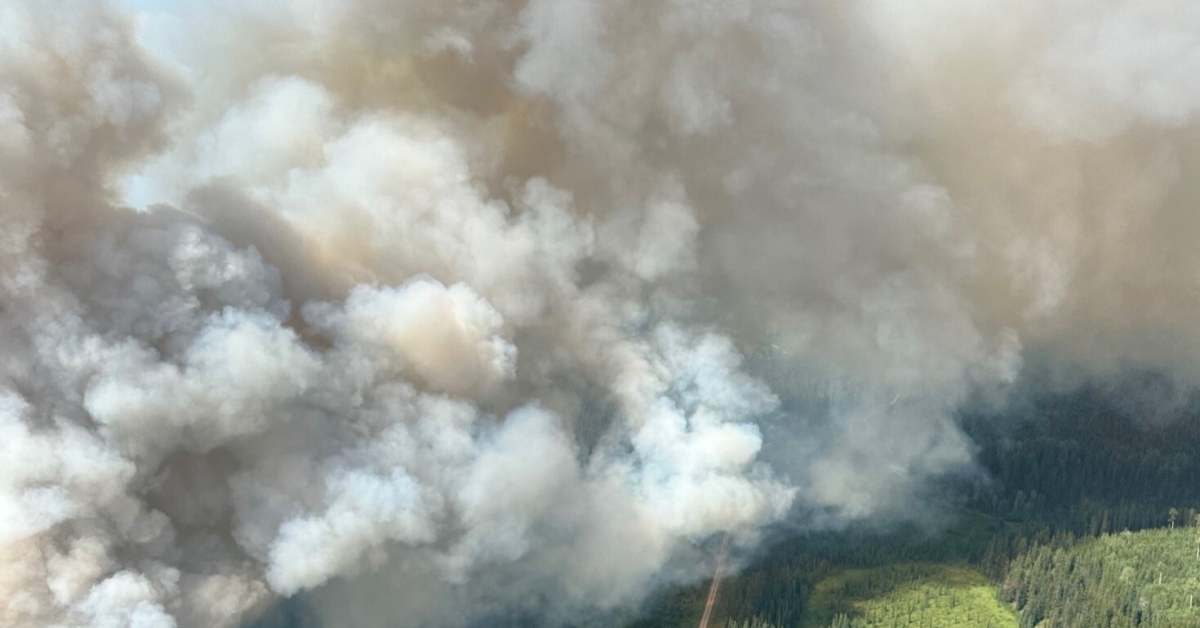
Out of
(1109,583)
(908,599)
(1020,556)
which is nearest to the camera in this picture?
(908,599)

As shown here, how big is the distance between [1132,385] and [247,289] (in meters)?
171

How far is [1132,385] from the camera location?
16250cm

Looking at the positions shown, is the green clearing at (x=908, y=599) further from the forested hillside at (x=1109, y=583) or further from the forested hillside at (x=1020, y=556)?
the forested hillside at (x=1109, y=583)

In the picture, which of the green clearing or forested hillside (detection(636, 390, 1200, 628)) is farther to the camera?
the green clearing

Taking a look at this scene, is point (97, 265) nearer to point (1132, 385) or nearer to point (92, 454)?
point (92, 454)

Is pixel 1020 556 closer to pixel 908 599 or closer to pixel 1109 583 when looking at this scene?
pixel 1109 583

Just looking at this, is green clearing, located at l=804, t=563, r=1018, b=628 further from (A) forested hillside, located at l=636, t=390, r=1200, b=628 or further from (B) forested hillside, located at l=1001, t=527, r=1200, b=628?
(B) forested hillside, located at l=1001, t=527, r=1200, b=628

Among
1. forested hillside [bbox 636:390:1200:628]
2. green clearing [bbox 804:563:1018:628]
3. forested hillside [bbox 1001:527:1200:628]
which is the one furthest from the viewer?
forested hillside [bbox 1001:527:1200:628]

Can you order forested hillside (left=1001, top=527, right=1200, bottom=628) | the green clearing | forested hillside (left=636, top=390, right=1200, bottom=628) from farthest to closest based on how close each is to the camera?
forested hillside (left=1001, top=527, right=1200, bottom=628)
the green clearing
forested hillside (left=636, top=390, right=1200, bottom=628)

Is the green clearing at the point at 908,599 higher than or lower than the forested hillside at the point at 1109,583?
lower

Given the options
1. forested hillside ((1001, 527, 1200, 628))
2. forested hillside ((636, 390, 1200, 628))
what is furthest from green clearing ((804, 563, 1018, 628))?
forested hillside ((1001, 527, 1200, 628))

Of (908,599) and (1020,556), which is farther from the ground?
(1020,556)

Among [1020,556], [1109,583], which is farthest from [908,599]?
[1109,583]

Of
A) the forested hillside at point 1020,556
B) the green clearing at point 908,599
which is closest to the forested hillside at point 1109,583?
the forested hillside at point 1020,556
